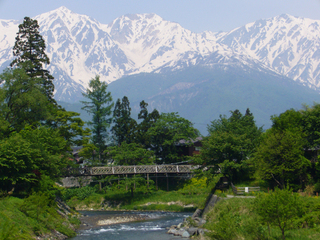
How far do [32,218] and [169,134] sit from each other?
4049cm

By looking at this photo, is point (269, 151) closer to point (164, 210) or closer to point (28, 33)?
point (164, 210)

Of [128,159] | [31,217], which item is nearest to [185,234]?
[31,217]

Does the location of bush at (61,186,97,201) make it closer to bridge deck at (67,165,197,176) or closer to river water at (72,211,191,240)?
bridge deck at (67,165,197,176)

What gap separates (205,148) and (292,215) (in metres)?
23.2

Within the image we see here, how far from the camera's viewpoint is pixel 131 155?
6328 centimetres

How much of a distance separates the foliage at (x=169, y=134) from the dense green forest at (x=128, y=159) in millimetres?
197

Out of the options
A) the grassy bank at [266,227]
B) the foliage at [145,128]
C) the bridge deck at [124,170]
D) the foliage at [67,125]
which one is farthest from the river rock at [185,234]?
the foliage at [145,128]

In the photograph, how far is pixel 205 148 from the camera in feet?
154

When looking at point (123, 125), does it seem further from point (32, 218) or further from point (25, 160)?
point (32, 218)

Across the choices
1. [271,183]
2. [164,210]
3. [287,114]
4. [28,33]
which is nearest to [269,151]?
[271,183]

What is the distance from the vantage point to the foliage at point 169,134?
6969 centimetres

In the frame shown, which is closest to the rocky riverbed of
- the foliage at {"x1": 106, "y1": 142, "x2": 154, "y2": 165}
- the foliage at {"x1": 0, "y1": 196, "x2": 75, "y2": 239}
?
the foliage at {"x1": 0, "y1": 196, "x2": 75, "y2": 239}

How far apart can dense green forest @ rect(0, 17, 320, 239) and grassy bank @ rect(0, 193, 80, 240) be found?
0.30ft

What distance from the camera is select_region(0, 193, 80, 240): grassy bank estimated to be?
29.2 m
